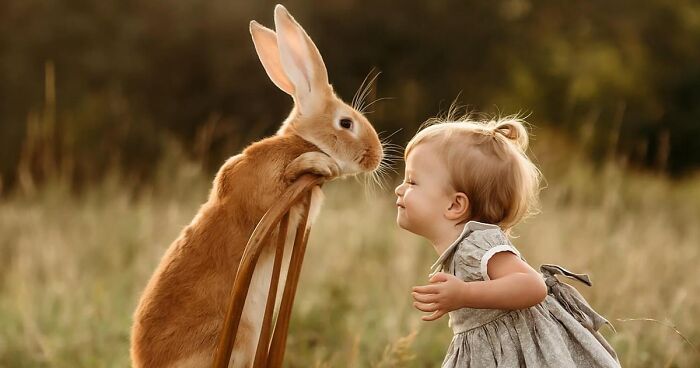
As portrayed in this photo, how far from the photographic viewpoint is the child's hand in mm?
2434

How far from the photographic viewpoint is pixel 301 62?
2.96 meters

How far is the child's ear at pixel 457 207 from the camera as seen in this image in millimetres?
2730

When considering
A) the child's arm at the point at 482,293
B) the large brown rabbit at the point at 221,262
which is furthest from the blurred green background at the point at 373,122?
the child's arm at the point at 482,293

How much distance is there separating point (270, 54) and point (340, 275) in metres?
2.55

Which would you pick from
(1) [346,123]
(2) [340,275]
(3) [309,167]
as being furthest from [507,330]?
(2) [340,275]

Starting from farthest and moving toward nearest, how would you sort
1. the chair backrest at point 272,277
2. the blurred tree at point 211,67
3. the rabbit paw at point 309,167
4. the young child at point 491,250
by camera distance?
the blurred tree at point 211,67
the rabbit paw at point 309,167
the young child at point 491,250
the chair backrest at point 272,277

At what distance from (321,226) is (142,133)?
4.88m

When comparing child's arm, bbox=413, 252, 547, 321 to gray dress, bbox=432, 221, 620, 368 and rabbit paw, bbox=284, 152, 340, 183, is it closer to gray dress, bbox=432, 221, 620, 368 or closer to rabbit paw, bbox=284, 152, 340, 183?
gray dress, bbox=432, 221, 620, 368

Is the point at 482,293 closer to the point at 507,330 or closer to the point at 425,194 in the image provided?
the point at 507,330

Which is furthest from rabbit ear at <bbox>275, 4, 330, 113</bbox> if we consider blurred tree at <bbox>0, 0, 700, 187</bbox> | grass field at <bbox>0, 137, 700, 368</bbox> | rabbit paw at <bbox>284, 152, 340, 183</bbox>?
blurred tree at <bbox>0, 0, 700, 187</bbox>

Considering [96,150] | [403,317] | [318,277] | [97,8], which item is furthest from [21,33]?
[403,317]

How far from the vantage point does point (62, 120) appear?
10602 millimetres

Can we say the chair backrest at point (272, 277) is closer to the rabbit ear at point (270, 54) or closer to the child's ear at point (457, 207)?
the child's ear at point (457, 207)

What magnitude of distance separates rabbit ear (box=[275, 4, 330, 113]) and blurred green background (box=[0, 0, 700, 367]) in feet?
3.78
